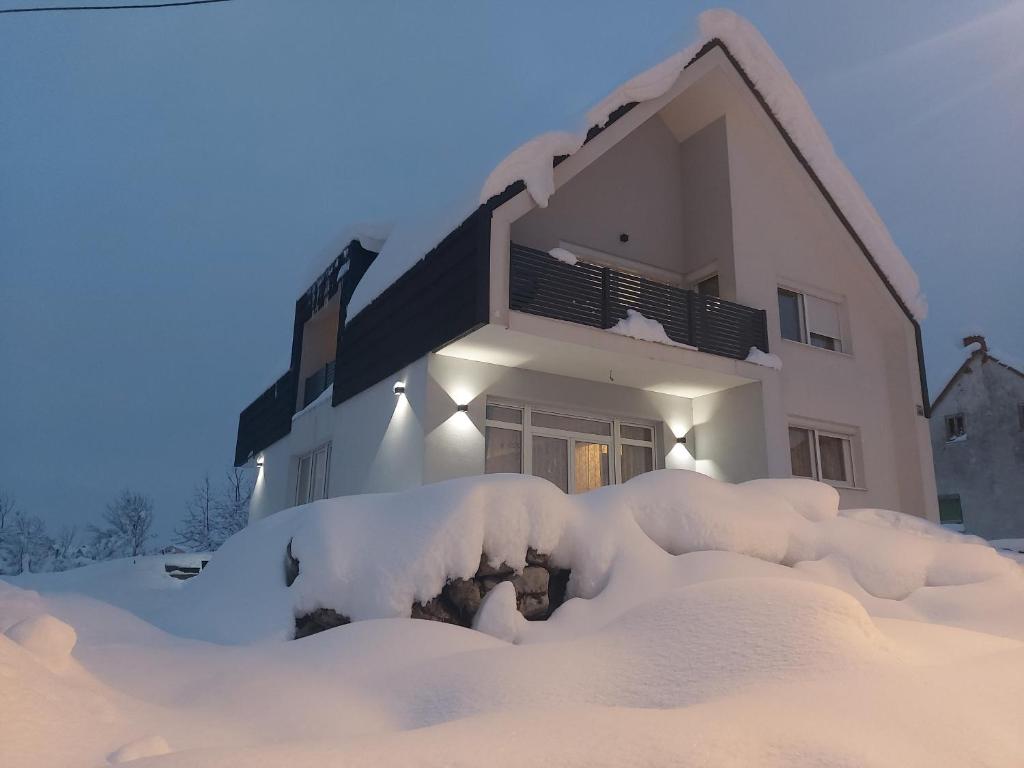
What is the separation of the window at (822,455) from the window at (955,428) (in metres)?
14.7

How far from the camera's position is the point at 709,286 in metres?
12.7

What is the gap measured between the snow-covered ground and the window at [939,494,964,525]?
64.4 feet

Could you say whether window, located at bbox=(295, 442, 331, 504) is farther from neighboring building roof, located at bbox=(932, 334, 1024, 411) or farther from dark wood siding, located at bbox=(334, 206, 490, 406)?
neighboring building roof, located at bbox=(932, 334, 1024, 411)

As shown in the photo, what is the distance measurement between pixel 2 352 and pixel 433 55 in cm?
11332

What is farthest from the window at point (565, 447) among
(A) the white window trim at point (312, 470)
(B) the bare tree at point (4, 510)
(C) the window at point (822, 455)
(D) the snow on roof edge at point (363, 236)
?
(B) the bare tree at point (4, 510)

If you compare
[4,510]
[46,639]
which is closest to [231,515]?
[4,510]

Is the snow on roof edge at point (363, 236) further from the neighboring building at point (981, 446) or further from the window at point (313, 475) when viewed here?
the neighboring building at point (981, 446)

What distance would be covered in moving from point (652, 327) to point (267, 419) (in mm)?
10163

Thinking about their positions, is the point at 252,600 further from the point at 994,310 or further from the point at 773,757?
the point at 994,310

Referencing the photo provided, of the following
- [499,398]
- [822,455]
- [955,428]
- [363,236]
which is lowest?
[822,455]

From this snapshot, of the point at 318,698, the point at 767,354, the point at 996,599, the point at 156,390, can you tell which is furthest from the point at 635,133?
the point at 156,390

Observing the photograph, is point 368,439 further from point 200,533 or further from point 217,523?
point 200,533

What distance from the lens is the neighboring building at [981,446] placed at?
22500mm

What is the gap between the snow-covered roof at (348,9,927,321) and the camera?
9547 mm
